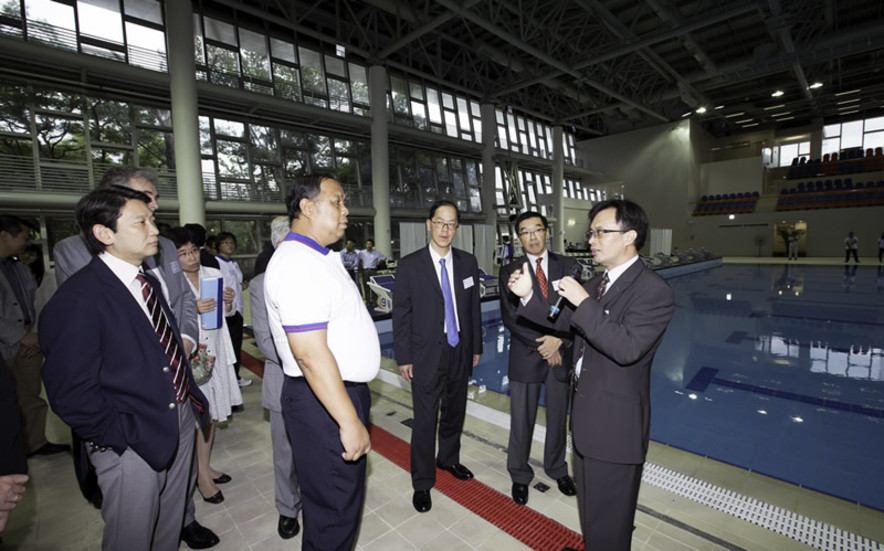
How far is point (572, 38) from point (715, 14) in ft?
15.4

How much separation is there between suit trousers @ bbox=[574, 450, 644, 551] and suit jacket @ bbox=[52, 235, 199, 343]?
75.8 inches

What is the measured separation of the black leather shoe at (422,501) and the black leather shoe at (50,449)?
2610 millimetres

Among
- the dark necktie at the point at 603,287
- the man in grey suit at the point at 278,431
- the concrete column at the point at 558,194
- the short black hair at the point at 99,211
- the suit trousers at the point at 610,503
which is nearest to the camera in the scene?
the short black hair at the point at 99,211

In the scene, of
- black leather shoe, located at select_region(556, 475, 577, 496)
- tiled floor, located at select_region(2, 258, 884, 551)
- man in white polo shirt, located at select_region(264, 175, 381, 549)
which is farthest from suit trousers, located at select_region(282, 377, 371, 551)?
black leather shoe, located at select_region(556, 475, 577, 496)

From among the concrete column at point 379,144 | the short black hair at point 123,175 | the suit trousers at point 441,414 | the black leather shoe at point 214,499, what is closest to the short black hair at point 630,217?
the suit trousers at point 441,414

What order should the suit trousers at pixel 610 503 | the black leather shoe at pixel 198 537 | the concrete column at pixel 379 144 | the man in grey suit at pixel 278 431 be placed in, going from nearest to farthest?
the suit trousers at pixel 610 503, the black leather shoe at pixel 198 537, the man in grey suit at pixel 278 431, the concrete column at pixel 379 144

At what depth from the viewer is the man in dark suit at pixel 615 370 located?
1.26m

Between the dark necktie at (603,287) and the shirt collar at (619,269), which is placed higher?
the shirt collar at (619,269)

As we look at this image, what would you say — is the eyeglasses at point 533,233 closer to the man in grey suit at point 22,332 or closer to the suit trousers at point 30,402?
the man in grey suit at point 22,332

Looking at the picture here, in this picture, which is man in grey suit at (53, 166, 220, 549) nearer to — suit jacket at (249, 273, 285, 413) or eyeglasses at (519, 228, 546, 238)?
suit jacket at (249, 273, 285, 413)

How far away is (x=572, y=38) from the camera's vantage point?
1358cm

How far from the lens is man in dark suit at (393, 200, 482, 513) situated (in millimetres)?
2127

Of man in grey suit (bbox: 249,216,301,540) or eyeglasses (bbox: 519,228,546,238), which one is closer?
man in grey suit (bbox: 249,216,301,540)

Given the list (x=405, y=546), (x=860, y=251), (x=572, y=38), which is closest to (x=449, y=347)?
(x=405, y=546)
